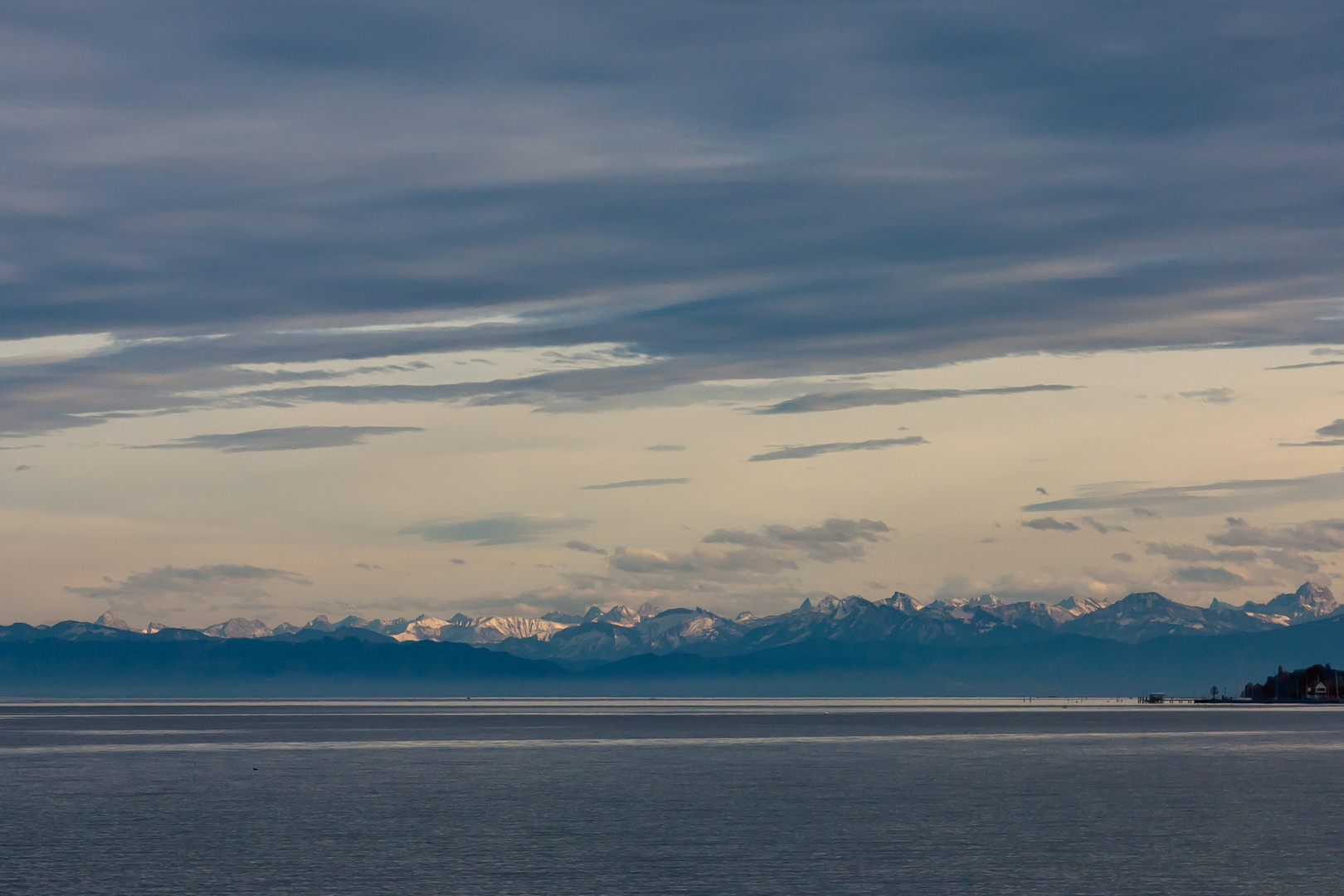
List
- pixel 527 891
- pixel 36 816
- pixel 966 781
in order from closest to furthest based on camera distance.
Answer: pixel 527 891 < pixel 36 816 < pixel 966 781

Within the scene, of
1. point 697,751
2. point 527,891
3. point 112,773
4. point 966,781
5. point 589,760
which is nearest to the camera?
point 527,891

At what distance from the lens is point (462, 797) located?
304 feet

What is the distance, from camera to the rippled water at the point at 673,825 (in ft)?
191

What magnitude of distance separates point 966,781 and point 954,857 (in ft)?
142

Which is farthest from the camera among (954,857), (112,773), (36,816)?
(112,773)

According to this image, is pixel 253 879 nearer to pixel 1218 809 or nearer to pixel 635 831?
pixel 635 831

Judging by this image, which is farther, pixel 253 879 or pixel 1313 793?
pixel 1313 793

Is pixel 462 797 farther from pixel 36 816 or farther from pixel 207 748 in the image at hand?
pixel 207 748

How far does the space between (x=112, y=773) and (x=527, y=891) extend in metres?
73.6

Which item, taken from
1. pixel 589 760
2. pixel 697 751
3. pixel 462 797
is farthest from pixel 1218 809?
pixel 697 751

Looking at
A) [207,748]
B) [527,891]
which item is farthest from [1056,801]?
[207,748]

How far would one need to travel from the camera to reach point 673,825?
76750 millimetres

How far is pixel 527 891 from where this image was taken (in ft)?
182

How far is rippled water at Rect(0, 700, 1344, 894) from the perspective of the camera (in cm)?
5831
